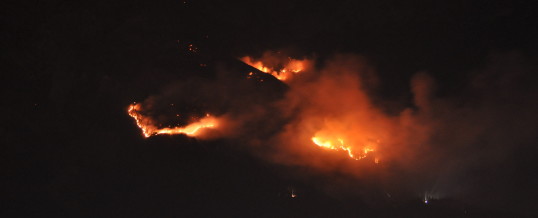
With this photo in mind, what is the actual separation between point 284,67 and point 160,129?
1.91 meters

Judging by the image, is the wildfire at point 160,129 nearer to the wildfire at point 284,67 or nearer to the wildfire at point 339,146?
the wildfire at point 284,67

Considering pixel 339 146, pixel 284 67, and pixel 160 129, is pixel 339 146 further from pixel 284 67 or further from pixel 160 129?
pixel 160 129

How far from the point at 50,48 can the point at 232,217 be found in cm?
331

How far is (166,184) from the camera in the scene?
5.70 meters

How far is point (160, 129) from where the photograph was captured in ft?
18.5

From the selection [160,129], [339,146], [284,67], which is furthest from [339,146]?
[160,129]

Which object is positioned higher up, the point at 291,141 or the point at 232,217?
the point at 291,141

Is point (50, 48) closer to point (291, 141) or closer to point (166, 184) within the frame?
point (166, 184)

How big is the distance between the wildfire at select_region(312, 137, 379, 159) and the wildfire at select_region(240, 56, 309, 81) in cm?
97

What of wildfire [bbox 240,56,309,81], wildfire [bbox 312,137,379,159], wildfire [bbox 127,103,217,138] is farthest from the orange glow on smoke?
wildfire [bbox 127,103,217,138]

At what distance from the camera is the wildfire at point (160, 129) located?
5539 mm

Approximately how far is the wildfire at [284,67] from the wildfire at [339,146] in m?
0.97

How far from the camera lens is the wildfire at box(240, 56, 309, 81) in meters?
5.51

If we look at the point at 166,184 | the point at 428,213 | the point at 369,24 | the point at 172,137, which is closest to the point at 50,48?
the point at 172,137
